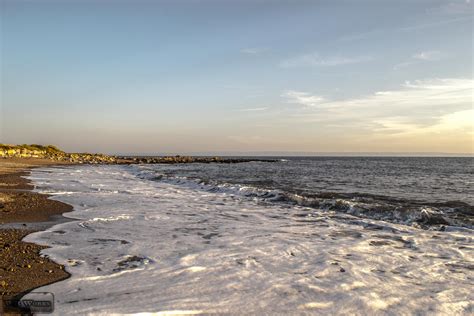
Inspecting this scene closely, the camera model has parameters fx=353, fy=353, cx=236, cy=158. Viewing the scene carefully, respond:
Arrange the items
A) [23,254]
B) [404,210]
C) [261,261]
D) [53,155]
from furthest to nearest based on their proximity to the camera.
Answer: [53,155] < [404,210] < [261,261] < [23,254]

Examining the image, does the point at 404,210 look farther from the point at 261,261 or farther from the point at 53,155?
the point at 53,155

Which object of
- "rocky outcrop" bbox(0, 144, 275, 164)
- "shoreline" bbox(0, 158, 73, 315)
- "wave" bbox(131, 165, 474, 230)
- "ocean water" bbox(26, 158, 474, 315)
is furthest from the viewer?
"rocky outcrop" bbox(0, 144, 275, 164)

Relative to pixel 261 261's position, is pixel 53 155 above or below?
above

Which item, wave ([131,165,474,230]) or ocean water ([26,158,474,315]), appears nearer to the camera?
ocean water ([26,158,474,315])

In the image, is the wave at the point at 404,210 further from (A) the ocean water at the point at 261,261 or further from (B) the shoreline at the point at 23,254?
(B) the shoreline at the point at 23,254

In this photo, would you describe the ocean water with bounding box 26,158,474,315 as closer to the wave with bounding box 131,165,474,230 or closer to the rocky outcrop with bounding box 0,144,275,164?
the wave with bounding box 131,165,474,230

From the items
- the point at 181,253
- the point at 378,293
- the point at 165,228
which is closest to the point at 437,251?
the point at 378,293

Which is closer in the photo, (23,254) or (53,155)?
(23,254)

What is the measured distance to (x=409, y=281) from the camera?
6332 millimetres

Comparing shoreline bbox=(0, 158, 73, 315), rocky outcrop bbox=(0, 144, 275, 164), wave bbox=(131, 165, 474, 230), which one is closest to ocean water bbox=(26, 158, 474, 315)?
wave bbox=(131, 165, 474, 230)

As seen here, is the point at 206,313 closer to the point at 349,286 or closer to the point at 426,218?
the point at 349,286

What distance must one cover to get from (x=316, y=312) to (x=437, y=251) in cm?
517

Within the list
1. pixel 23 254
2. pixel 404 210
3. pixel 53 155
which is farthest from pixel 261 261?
pixel 53 155

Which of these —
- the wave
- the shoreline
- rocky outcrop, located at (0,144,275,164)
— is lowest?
the wave
